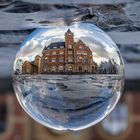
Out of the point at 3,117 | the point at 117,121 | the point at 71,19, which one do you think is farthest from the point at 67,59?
the point at 117,121

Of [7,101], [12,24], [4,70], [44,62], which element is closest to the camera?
[44,62]

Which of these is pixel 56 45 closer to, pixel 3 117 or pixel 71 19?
pixel 71 19

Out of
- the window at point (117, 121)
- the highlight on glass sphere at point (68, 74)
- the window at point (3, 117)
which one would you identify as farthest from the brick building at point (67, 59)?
the window at point (117, 121)

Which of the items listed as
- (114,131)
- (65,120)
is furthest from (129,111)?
(65,120)

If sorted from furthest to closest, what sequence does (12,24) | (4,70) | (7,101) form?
1. (7,101)
2. (4,70)
3. (12,24)

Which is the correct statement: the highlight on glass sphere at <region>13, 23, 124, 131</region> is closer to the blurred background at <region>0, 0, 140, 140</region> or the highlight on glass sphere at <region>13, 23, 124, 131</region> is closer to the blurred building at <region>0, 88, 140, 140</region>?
the blurred background at <region>0, 0, 140, 140</region>

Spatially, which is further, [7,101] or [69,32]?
[7,101]

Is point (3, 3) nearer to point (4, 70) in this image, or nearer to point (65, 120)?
point (65, 120)
